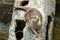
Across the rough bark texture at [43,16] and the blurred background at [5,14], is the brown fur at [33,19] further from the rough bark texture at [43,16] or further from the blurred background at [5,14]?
the blurred background at [5,14]

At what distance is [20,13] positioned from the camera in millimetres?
2311

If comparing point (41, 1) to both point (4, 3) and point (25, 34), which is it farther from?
point (4, 3)

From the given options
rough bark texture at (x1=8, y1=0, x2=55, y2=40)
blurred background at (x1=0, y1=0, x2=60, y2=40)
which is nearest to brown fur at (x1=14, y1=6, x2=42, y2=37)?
rough bark texture at (x1=8, y1=0, x2=55, y2=40)

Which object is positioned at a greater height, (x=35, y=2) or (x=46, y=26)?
(x=35, y=2)

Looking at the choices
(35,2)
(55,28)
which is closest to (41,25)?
(35,2)

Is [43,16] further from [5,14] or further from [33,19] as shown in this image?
[5,14]

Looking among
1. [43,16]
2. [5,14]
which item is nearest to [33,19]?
[43,16]

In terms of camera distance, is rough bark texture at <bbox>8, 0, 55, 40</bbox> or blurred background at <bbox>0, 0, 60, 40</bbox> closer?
rough bark texture at <bbox>8, 0, 55, 40</bbox>

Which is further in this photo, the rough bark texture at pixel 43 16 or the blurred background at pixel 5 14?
the blurred background at pixel 5 14

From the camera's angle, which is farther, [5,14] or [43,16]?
[5,14]

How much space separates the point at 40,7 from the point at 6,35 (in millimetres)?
669

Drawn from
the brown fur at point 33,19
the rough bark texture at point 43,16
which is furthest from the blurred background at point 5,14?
the brown fur at point 33,19

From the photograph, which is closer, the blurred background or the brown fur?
the brown fur

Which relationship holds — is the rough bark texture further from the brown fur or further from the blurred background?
the blurred background
